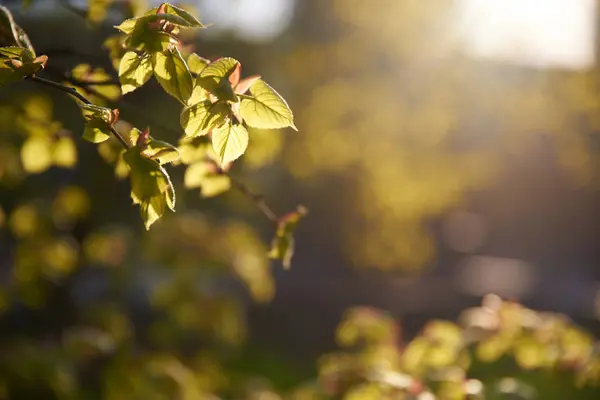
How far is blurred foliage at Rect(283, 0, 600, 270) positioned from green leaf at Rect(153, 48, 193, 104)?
15.5 feet

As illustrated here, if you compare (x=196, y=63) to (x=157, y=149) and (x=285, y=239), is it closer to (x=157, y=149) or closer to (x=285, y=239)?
(x=157, y=149)

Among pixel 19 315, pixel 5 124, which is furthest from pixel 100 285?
pixel 5 124

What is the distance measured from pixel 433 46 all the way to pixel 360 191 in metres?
1.89

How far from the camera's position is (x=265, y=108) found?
102 centimetres

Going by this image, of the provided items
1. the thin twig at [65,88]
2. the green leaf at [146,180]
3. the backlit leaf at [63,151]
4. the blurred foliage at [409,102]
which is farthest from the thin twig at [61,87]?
the blurred foliage at [409,102]

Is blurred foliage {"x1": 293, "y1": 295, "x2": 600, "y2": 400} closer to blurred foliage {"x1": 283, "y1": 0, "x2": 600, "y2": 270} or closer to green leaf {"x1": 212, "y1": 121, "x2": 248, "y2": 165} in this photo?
green leaf {"x1": 212, "y1": 121, "x2": 248, "y2": 165}

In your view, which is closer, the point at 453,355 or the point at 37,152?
the point at 37,152

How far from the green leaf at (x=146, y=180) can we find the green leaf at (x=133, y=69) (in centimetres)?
12

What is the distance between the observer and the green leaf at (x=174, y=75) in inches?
38.2

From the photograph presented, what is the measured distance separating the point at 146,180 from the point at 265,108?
0.21m

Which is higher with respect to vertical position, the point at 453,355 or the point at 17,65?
the point at 453,355

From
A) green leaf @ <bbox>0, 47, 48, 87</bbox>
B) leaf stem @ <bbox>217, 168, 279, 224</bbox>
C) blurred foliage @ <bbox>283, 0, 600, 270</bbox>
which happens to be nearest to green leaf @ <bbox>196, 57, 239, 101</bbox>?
green leaf @ <bbox>0, 47, 48, 87</bbox>

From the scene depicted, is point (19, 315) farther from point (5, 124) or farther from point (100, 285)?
point (5, 124)

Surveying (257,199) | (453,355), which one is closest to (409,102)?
(453,355)
